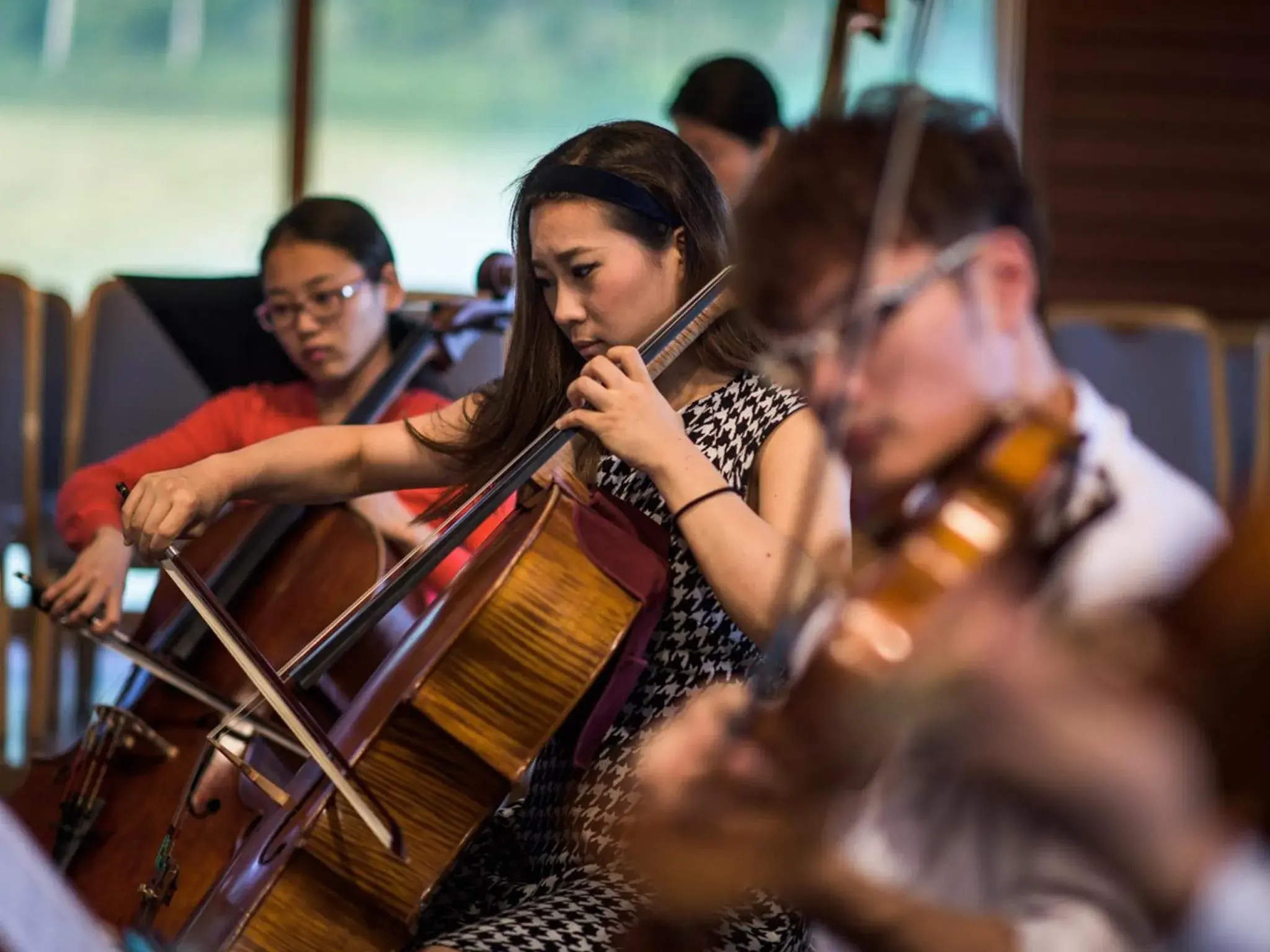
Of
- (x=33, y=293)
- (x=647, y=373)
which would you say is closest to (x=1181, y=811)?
(x=647, y=373)

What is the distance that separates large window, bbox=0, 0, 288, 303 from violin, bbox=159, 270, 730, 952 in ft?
11.4

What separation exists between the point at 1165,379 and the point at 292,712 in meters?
2.14

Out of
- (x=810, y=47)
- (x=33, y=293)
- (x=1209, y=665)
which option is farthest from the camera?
(x=810, y=47)

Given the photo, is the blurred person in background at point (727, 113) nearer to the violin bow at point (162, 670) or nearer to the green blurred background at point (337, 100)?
the violin bow at point (162, 670)

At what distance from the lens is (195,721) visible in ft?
5.81

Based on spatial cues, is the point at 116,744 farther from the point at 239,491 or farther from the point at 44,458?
the point at 44,458

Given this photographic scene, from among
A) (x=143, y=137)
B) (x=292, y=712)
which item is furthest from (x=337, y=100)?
(x=292, y=712)

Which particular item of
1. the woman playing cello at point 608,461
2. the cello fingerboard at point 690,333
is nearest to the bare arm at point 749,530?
the woman playing cello at point 608,461

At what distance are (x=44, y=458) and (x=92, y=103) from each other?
192cm

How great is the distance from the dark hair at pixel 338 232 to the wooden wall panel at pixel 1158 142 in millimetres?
2772

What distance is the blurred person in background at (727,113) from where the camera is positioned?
2.60m

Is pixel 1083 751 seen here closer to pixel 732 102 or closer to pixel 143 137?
pixel 732 102

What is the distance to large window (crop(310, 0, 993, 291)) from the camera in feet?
15.3

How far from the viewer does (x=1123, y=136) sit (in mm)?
4461
